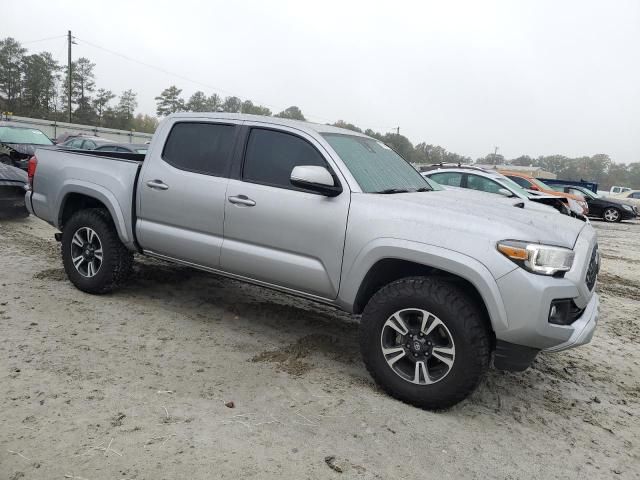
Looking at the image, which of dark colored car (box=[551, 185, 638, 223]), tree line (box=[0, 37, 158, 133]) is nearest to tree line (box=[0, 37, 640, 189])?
tree line (box=[0, 37, 158, 133])

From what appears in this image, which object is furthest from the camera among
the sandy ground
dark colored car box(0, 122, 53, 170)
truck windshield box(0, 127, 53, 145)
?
truck windshield box(0, 127, 53, 145)

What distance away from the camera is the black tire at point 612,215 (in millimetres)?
20120

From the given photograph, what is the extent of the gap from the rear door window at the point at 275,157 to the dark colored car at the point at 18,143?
10800 millimetres

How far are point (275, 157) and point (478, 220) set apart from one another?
1681 millimetres

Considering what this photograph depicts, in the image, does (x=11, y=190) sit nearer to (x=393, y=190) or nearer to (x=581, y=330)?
(x=393, y=190)

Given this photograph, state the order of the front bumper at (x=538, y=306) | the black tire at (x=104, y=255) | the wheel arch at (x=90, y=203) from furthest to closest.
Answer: the black tire at (x=104, y=255) < the wheel arch at (x=90, y=203) < the front bumper at (x=538, y=306)

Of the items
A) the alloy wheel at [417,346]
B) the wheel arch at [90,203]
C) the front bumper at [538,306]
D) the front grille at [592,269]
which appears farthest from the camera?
the wheel arch at [90,203]

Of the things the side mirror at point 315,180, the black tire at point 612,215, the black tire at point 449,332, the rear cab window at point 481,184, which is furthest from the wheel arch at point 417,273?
the black tire at point 612,215

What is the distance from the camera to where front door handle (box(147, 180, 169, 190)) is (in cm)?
442

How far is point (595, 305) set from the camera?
351 centimetres

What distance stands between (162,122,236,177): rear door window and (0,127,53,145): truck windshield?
11283mm

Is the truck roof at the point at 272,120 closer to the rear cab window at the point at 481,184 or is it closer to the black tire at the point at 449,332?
the black tire at the point at 449,332

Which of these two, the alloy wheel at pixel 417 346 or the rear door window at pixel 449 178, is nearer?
the alloy wheel at pixel 417 346

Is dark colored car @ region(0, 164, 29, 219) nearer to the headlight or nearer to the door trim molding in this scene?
the door trim molding
